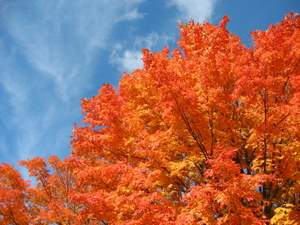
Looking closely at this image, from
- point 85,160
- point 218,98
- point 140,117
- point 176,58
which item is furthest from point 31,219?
point 218,98

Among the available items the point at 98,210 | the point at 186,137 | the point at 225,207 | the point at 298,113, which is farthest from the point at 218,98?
the point at 98,210

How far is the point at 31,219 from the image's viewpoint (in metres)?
24.6

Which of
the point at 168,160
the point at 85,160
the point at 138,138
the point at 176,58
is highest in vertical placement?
the point at 176,58

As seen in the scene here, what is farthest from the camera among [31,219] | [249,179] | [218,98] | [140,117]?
[31,219]

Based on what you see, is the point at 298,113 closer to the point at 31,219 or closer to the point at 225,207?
the point at 225,207

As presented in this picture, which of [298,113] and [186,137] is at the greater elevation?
[186,137]

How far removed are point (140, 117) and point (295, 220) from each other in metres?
7.43

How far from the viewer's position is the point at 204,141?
14227 mm

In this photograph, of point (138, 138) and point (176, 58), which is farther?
point (176, 58)

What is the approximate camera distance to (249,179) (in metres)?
11.8

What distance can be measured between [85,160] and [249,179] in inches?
363

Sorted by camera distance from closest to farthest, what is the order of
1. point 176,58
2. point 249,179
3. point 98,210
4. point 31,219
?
point 249,179 → point 98,210 → point 176,58 → point 31,219

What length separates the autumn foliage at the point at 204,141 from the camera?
12.2 metres

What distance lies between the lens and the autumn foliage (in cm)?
1218
